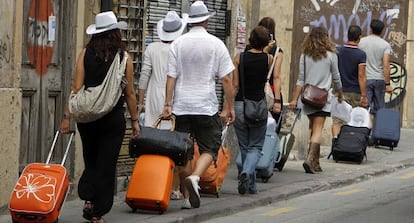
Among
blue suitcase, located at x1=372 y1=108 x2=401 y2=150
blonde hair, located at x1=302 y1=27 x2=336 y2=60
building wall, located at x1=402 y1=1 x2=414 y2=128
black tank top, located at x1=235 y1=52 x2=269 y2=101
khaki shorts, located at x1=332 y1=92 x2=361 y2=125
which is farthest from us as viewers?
building wall, located at x1=402 y1=1 x2=414 y2=128

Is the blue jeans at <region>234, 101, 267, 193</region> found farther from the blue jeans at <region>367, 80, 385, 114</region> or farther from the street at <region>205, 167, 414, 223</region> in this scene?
the blue jeans at <region>367, 80, 385, 114</region>

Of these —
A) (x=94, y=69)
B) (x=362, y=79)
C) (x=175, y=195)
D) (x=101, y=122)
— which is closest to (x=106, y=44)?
(x=94, y=69)

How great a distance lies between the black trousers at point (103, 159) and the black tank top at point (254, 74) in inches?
94.9

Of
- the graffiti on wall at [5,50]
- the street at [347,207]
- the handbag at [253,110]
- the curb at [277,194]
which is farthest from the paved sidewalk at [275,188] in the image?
the graffiti on wall at [5,50]

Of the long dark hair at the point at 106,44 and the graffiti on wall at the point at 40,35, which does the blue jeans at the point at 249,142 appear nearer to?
the graffiti on wall at the point at 40,35

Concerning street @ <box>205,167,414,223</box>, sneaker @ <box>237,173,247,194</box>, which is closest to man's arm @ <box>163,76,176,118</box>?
street @ <box>205,167,414,223</box>

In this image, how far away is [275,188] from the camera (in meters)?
12.2

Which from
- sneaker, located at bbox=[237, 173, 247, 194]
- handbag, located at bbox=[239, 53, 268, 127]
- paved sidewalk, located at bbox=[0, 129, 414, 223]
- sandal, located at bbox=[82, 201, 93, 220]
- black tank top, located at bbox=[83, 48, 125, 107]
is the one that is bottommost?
paved sidewalk, located at bbox=[0, 129, 414, 223]

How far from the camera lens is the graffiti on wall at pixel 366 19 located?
61.3 ft

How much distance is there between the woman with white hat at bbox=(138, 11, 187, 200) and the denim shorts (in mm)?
727

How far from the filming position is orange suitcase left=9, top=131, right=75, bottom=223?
28.7ft

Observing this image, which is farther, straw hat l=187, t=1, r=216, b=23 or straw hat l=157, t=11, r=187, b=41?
straw hat l=157, t=11, r=187, b=41

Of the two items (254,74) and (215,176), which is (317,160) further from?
(215,176)

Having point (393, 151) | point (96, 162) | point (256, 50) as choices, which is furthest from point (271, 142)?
point (393, 151)
